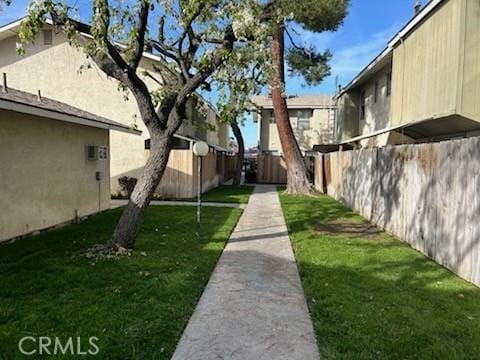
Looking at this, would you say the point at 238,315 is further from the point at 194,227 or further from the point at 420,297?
the point at 194,227

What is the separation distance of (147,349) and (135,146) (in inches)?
569

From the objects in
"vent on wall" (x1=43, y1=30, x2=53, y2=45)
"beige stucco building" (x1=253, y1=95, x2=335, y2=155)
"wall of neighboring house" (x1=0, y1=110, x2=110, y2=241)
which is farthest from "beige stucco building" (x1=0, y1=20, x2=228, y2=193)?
"beige stucco building" (x1=253, y1=95, x2=335, y2=155)

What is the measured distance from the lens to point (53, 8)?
6055 mm

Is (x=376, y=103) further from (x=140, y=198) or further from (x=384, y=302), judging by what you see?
(x=384, y=302)

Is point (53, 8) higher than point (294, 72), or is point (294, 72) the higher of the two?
point (294, 72)

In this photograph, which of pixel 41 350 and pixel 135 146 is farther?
pixel 135 146

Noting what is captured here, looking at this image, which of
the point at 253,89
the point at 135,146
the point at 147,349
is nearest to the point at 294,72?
the point at 135,146

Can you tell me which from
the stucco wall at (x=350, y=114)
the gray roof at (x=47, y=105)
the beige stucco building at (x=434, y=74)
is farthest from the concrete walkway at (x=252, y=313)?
the stucco wall at (x=350, y=114)

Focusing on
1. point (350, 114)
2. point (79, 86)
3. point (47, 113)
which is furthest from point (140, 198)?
point (350, 114)

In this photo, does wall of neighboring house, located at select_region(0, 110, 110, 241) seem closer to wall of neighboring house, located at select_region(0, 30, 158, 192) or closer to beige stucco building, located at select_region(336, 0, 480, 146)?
wall of neighboring house, located at select_region(0, 30, 158, 192)

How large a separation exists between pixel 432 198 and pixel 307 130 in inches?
966

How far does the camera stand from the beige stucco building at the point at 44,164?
7.65 metres

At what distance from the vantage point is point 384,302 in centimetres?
480

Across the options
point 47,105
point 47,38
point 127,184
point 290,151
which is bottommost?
point 127,184
